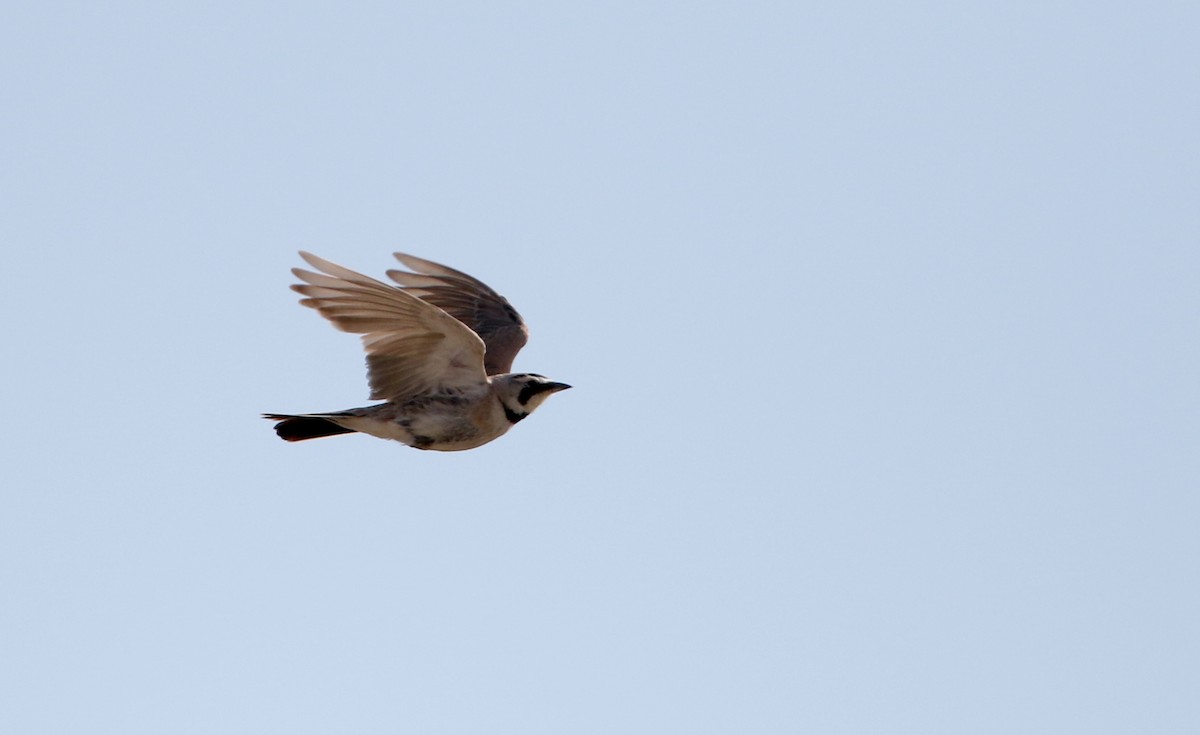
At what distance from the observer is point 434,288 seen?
1419 cm

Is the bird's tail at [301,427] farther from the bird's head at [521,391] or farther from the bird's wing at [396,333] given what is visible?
the bird's head at [521,391]

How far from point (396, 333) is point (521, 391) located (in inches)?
42.2

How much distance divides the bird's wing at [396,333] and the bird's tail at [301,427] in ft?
1.36

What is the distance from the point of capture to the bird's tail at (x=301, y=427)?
11289 mm

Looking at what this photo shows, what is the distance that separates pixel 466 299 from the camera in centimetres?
1418

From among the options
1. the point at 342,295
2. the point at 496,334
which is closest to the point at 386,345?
the point at 342,295

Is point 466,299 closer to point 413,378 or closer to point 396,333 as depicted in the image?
point 413,378

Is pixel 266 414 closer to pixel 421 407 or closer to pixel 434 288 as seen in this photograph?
pixel 421 407

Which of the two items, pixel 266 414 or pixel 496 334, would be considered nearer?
pixel 266 414

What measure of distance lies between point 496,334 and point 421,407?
7.89 feet

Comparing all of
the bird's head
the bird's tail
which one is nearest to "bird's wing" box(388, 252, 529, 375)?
the bird's head

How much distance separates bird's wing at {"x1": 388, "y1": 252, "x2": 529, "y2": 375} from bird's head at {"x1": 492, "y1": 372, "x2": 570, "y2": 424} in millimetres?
1872

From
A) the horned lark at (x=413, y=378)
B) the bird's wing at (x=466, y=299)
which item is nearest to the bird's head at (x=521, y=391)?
the horned lark at (x=413, y=378)

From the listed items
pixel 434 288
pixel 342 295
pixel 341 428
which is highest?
pixel 434 288
